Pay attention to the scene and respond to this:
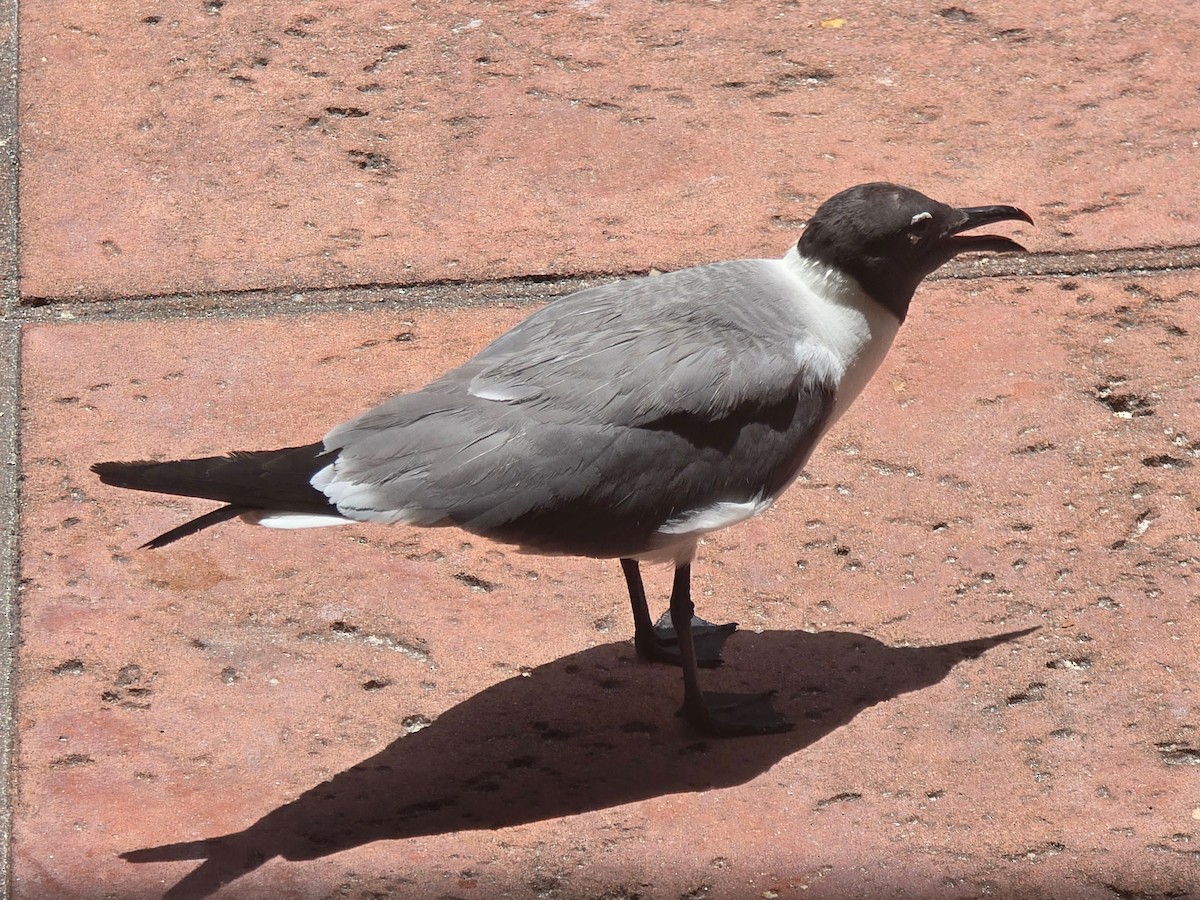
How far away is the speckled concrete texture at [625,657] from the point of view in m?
2.41

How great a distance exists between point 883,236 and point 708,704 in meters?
0.86

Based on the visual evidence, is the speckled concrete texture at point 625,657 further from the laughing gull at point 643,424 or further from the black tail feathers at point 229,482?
the black tail feathers at point 229,482

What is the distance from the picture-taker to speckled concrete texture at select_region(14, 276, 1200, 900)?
241cm

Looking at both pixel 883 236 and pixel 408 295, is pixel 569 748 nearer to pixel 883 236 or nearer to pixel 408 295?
pixel 883 236

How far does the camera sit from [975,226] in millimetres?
2834

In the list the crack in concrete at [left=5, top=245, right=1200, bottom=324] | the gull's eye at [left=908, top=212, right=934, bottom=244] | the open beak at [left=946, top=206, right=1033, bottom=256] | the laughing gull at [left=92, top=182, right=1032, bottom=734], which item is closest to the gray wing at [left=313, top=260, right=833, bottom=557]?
the laughing gull at [left=92, top=182, right=1032, bottom=734]

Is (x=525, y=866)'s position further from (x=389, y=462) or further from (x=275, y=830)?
(x=389, y=462)

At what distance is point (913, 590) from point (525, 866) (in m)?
0.89

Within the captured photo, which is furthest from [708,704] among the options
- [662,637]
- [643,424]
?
[643,424]

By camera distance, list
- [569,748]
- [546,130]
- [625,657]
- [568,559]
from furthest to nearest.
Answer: [546,130] < [568,559] < [625,657] < [569,748]

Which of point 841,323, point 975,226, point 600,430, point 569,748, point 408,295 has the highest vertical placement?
point 975,226

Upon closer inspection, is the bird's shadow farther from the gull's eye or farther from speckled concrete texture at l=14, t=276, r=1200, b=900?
the gull's eye

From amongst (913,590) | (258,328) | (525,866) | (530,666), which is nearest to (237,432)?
(258,328)

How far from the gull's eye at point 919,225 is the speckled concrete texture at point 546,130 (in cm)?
84
